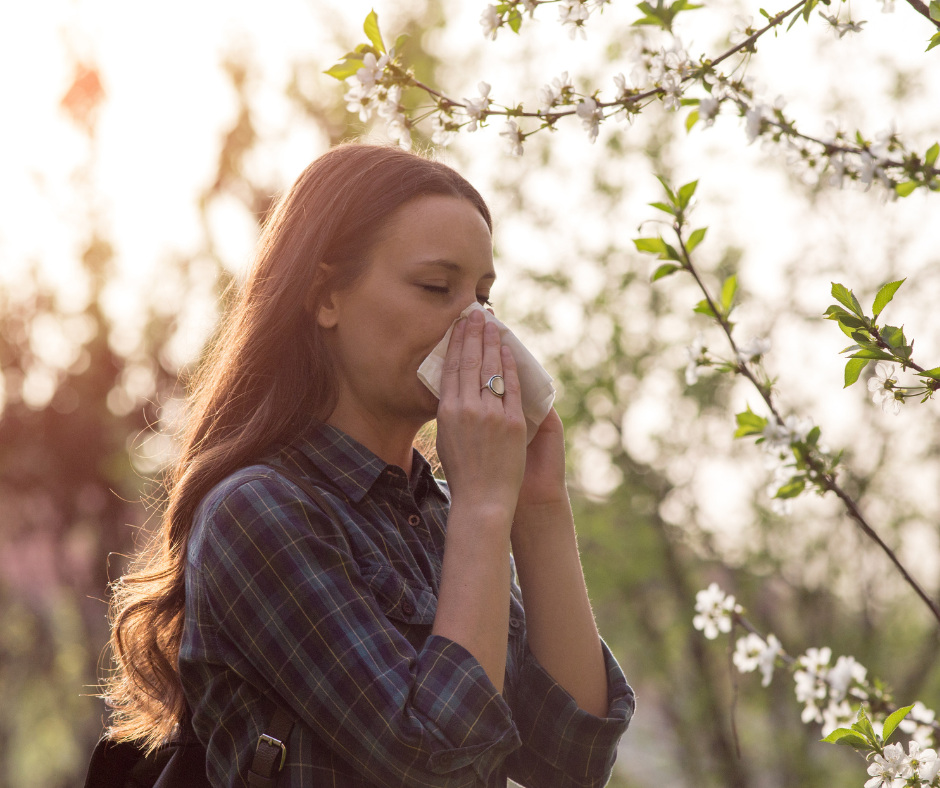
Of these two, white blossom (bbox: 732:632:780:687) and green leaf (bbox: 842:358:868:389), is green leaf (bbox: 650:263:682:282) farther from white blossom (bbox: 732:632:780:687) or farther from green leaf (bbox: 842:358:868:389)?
white blossom (bbox: 732:632:780:687)

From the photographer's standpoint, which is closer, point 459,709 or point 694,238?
point 459,709

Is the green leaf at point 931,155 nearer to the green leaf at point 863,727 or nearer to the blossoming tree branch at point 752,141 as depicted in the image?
the blossoming tree branch at point 752,141

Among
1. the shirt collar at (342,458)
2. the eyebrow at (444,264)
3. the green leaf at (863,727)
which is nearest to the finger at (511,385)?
the eyebrow at (444,264)

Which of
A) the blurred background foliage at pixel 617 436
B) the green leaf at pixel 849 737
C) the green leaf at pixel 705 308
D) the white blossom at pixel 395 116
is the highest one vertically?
the blurred background foliage at pixel 617 436

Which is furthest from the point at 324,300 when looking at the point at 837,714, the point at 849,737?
the point at 837,714

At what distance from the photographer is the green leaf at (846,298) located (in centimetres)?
136

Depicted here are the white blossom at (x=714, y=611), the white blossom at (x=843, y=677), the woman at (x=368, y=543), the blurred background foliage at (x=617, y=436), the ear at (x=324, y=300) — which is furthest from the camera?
the blurred background foliage at (x=617, y=436)

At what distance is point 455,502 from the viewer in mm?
1779

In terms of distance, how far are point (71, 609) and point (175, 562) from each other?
968cm

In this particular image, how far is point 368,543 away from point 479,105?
90 centimetres

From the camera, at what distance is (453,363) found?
1942 millimetres

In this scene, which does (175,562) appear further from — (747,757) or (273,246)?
(747,757)

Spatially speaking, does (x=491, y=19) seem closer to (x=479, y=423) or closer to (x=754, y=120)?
(x=754, y=120)

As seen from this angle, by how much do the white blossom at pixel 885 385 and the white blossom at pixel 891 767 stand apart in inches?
21.2
